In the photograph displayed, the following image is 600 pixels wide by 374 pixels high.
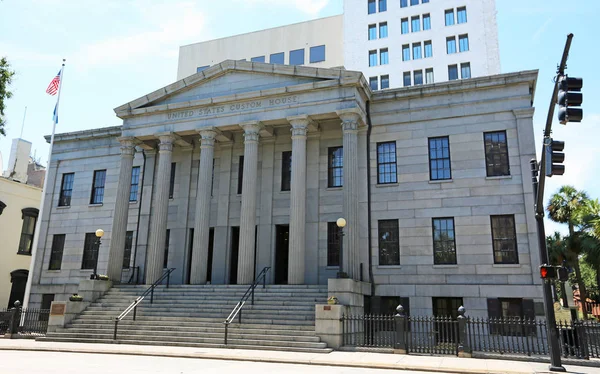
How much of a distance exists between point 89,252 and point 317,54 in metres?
31.0

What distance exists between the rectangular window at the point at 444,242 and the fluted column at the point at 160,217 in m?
13.6

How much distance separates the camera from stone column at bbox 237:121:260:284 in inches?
884

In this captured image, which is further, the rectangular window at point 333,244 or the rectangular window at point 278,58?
the rectangular window at point 278,58

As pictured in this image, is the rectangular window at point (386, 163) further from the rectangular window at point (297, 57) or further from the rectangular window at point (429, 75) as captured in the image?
the rectangular window at point (297, 57)

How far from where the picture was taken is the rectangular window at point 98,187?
3005cm

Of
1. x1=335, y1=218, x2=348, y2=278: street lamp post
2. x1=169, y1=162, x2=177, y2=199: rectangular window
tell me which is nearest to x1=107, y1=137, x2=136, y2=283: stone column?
x1=169, y1=162, x2=177, y2=199: rectangular window

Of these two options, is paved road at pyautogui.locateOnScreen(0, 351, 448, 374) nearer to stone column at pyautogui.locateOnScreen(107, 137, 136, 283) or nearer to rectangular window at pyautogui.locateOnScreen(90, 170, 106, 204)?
stone column at pyautogui.locateOnScreen(107, 137, 136, 283)

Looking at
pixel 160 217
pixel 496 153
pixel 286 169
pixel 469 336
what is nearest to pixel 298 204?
pixel 286 169

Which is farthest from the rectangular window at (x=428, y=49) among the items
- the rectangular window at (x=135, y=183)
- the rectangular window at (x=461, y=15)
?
the rectangular window at (x=135, y=183)

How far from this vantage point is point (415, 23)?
47.7m

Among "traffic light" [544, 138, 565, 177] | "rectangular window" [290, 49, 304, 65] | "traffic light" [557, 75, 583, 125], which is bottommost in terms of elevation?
"traffic light" [544, 138, 565, 177]

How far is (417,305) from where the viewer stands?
2141 centimetres

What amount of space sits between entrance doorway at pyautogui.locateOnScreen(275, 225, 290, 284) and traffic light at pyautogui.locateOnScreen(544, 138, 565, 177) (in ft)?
48.3

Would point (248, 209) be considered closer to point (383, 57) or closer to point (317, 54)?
point (317, 54)
